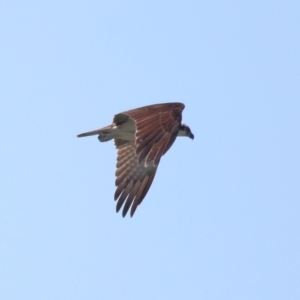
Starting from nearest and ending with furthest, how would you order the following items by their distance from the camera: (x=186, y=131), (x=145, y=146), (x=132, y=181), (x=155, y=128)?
1. (x=145, y=146)
2. (x=155, y=128)
3. (x=132, y=181)
4. (x=186, y=131)

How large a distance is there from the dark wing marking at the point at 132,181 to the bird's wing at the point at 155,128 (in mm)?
789

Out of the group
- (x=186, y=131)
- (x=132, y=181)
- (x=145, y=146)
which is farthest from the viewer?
(x=186, y=131)

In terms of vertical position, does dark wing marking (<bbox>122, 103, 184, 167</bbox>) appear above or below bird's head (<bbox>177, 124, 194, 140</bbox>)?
below

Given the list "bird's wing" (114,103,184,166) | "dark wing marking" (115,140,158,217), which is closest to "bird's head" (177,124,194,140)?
"dark wing marking" (115,140,158,217)

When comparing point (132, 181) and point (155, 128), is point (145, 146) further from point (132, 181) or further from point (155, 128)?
point (132, 181)

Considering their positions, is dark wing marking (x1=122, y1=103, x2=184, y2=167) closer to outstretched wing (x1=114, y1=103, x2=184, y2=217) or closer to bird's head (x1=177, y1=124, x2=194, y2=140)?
outstretched wing (x1=114, y1=103, x2=184, y2=217)

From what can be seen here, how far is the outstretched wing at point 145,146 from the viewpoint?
19359 mm

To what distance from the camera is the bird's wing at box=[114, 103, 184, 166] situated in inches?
760

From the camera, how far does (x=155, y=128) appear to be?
19.8 metres

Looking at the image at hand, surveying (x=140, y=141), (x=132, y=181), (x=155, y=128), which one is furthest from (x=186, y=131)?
(x=140, y=141)

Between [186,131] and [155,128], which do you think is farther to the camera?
[186,131]

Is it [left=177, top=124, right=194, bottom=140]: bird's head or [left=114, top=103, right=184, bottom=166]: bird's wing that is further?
[left=177, top=124, right=194, bottom=140]: bird's head

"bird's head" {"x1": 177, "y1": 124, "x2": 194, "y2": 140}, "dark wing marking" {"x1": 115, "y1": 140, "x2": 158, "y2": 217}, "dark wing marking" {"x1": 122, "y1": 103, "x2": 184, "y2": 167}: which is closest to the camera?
"dark wing marking" {"x1": 122, "y1": 103, "x2": 184, "y2": 167}

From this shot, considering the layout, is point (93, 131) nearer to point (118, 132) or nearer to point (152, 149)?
point (118, 132)
